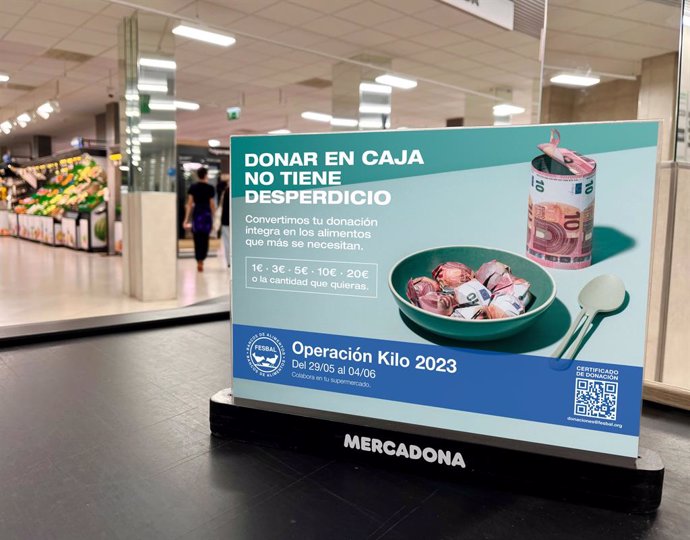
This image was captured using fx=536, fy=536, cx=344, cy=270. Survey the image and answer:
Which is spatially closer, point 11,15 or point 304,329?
point 304,329

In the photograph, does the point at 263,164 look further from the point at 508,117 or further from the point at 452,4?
the point at 508,117

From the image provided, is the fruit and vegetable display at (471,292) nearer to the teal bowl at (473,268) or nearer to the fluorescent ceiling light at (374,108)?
the teal bowl at (473,268)

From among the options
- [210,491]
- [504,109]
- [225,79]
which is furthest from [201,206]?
[210,491]

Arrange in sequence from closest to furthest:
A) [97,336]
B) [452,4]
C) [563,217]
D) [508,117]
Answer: [563,217] < [97,336] < [452,4] < [508,117]

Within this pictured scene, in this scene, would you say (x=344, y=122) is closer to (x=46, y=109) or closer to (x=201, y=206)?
(x=201, y=206)

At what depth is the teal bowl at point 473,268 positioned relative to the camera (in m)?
1.48

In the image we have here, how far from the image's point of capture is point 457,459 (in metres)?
1.56

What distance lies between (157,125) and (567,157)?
5482mm

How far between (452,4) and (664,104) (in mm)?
1954

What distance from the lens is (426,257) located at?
1.58 metres

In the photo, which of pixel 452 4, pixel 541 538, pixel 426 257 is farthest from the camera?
pixel 452 4

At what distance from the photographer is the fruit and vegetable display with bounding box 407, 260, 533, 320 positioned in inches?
59.3

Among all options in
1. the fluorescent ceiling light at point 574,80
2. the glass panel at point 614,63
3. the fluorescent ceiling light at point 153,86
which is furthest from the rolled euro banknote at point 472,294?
the fluorescent ceiling light at point 153,86

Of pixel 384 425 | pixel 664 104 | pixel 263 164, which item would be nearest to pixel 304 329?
pixel 384 425
